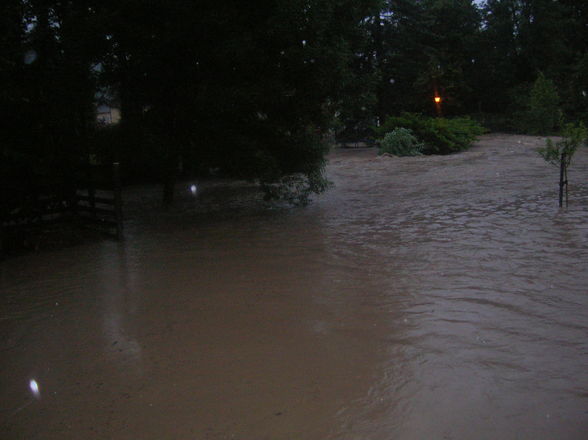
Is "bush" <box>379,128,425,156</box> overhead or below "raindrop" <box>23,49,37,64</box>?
below

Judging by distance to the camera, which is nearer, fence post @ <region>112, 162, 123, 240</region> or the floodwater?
the floodwater

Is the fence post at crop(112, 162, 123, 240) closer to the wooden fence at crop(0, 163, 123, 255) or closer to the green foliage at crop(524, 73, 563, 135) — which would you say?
the wooden fence at crop(0, 163, 123, 255)

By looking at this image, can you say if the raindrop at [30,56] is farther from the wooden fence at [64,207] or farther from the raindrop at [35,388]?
the raindrop at [35,388]

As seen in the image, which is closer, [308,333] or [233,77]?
[308,333]

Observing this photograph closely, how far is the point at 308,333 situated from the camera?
16.0 ft

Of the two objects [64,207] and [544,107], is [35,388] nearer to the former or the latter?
[64,207]

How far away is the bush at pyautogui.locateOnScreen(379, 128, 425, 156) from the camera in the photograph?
80.5 ft

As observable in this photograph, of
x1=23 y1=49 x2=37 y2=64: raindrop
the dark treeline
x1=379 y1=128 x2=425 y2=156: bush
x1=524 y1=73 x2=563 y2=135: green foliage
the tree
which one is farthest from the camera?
x1=524 y1=73 x2=563 y2=135: green foliage

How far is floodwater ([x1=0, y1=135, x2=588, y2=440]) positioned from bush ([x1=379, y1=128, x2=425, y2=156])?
1512 cm

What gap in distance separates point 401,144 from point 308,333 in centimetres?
2097

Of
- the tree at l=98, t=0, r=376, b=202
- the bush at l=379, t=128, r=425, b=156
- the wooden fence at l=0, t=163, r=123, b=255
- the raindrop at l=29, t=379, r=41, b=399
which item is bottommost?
the raindrop at l=29, t=379, r=41, b=399

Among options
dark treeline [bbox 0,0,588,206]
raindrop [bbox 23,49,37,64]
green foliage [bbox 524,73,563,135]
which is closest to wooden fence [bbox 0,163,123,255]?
dark treeline [bbox 0,0,588,206]

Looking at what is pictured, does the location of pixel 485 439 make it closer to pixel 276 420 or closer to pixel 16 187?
pixel 276 420

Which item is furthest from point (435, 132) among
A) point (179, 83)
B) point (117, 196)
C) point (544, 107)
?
point (117, 196)
